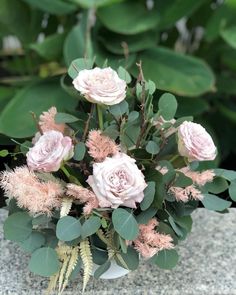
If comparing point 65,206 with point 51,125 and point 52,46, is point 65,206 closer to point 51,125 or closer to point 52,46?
point 51,125

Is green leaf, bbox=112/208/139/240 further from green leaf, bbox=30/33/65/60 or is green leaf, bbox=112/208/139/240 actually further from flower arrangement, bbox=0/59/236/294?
green leaf, bbox=30/33/65/60

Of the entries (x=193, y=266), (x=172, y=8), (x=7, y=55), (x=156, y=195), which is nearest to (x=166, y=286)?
(x=193, y=266)

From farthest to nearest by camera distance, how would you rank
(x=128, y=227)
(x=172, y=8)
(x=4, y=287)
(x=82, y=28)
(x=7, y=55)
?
(x=7, y=55)
(x=172, y=8)
(x=82, y=28)
(x=4, y=287)
(x=128, y=227)

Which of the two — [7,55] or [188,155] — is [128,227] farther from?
[7,55]

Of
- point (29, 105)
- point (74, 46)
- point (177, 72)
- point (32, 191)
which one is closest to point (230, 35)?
point (177, 72)

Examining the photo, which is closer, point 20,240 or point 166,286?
point 20,240

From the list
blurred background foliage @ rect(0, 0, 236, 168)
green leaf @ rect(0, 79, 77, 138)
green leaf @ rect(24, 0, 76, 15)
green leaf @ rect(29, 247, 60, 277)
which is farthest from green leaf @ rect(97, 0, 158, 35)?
green leaf @ rect(29, 247, 60, 277)
